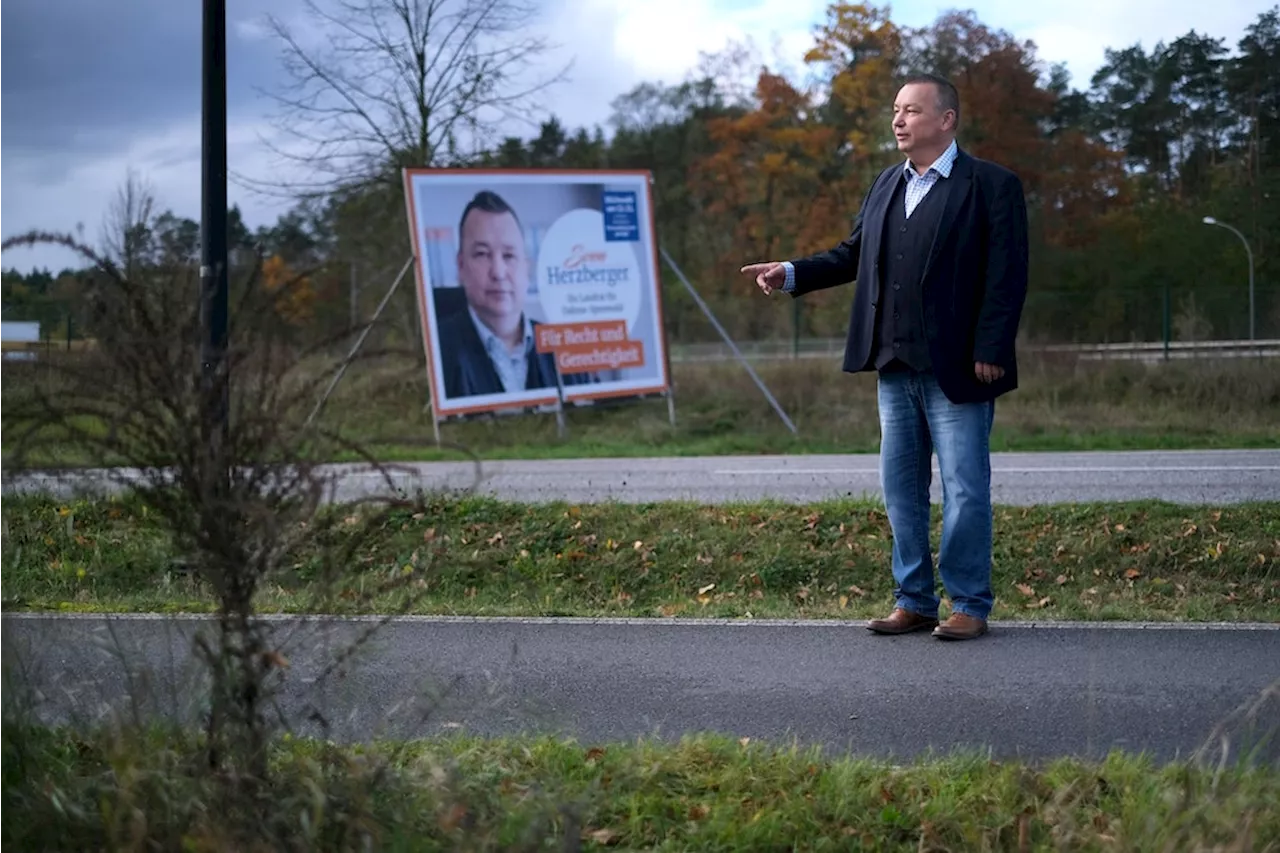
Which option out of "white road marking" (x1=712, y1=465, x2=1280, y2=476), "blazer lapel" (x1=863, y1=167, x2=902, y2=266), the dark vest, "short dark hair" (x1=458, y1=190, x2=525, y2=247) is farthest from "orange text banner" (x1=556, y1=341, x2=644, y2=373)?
the dark vest

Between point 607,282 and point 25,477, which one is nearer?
point 25,477

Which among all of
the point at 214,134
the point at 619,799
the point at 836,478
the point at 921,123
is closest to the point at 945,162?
the point at 921,123

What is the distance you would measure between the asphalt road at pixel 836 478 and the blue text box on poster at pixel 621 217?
529 cm

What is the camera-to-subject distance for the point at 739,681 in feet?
17.8

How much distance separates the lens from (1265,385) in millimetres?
20328

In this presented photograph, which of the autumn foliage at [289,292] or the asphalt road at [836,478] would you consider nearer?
the autumn foliage at [289,292]

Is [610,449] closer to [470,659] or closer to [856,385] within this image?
[856,385]

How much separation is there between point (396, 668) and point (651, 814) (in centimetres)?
223

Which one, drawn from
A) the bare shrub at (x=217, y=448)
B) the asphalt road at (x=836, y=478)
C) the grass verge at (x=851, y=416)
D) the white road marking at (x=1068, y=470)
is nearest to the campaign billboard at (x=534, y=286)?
the grass verge at (x=851, y=416)

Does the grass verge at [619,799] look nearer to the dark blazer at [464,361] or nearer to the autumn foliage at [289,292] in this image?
the autumn foliage at [289,292]

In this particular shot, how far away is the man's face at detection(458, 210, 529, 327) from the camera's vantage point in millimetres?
19906

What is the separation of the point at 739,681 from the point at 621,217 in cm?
1607

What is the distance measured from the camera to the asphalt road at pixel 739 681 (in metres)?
4.39

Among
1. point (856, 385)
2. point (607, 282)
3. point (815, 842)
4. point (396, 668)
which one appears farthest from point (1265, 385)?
point (815, 842)
